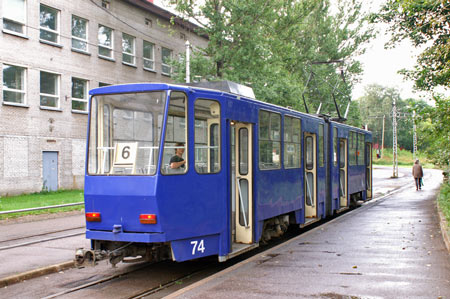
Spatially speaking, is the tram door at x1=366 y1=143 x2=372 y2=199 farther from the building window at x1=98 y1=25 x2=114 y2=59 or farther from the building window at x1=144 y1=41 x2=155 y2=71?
the building window at x1=144 y1=41 x2=155 y2=71

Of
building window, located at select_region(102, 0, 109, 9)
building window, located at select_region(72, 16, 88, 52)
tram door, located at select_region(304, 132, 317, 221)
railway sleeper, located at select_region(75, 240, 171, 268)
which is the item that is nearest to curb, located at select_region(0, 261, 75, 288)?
railway sleeper, located at select_region(75, 240, 171, 268)

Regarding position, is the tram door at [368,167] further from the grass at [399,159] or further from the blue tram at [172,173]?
the grass at [399,159]

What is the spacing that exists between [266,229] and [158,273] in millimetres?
2823

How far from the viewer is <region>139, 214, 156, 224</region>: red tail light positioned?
7.36 m

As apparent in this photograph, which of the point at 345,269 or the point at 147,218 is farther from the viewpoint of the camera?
the point at 345,269

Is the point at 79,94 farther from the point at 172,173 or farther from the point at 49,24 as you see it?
the point at 172,173

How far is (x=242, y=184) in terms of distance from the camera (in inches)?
369

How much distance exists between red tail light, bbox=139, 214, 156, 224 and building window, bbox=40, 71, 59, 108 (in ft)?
67.7

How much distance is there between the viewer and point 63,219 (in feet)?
54.9

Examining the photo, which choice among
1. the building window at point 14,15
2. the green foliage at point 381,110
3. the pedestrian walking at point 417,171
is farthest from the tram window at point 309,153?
the green foliage at point 381,110

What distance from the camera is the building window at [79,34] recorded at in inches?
1127

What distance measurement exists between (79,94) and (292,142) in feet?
64.7

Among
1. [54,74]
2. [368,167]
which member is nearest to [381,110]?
[368,167]

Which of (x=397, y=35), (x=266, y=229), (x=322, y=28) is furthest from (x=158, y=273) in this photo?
(x=322, y=28)
